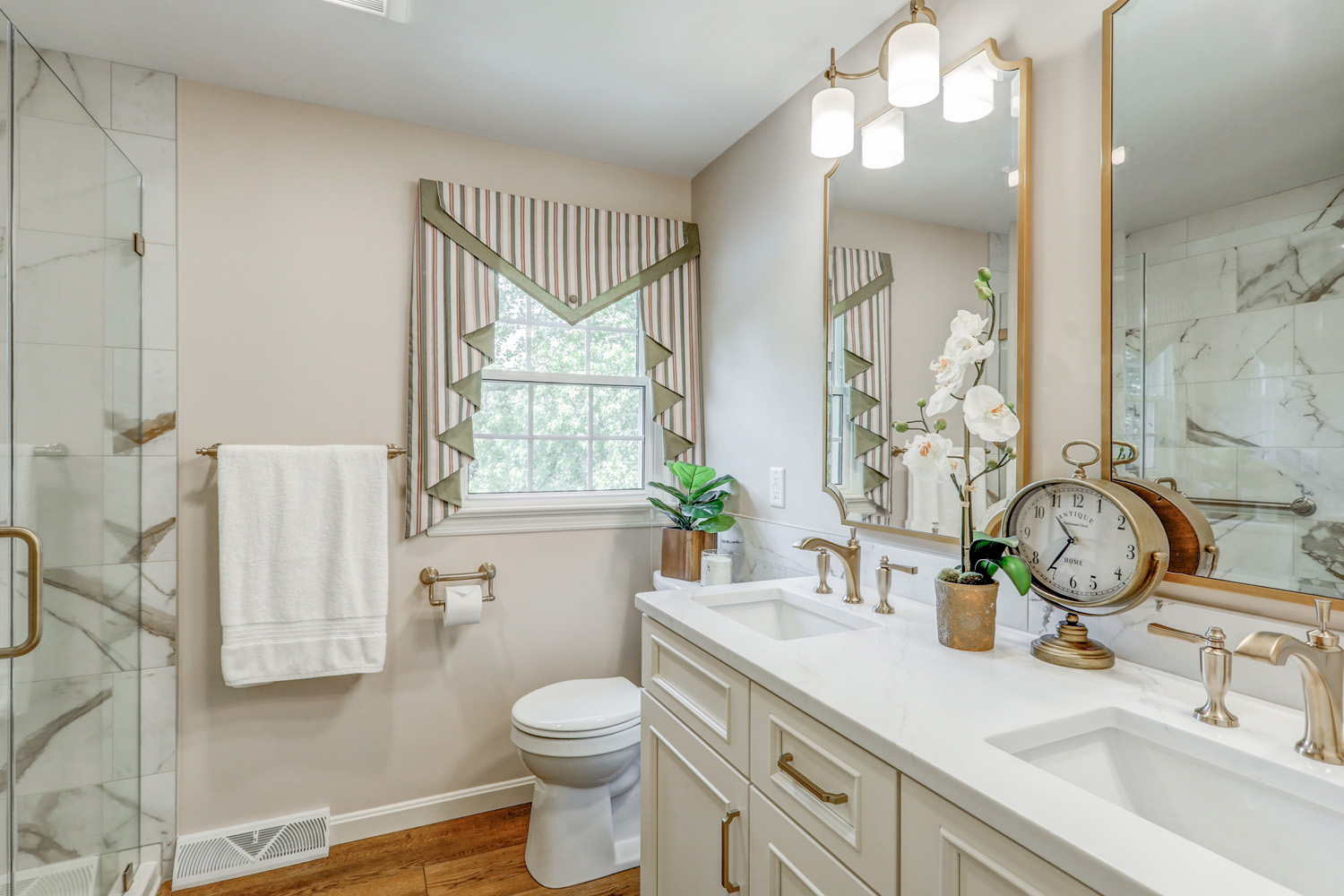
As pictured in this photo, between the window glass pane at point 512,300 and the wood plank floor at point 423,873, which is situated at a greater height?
the window glass pane at point 512,300

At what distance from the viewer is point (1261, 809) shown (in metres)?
0.78

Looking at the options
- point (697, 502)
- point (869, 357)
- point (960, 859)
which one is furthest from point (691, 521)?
point (960, 859)

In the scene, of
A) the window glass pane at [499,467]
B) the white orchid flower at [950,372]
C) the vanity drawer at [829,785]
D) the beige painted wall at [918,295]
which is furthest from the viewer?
the window glass pane at [499,467]

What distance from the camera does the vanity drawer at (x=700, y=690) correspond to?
119cm

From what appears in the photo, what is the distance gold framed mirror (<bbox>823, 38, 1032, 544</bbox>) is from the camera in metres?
1.34

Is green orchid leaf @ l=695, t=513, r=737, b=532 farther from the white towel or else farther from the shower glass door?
the shower glass door

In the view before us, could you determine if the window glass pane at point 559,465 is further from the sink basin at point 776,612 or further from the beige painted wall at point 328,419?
the sink basin at point 776,612

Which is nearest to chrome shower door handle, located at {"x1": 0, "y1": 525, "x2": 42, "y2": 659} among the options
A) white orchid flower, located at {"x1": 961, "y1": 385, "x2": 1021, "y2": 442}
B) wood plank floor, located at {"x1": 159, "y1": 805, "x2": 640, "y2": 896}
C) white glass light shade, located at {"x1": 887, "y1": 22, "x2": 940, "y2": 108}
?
wood plank floor, located at {"x1": 159, "y1": 805, "x2": 640, "y2": 896}

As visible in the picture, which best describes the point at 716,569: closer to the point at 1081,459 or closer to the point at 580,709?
the point at 580,709

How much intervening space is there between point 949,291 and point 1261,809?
40.7 inches

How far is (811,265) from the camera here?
1.96 meters

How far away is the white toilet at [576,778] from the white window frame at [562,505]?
1.99 ft

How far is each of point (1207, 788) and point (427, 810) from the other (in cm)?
216

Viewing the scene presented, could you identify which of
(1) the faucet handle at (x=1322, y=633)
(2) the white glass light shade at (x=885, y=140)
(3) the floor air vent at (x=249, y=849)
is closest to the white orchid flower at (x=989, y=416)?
(1) the faucet handle at (x=1322, y=633)
